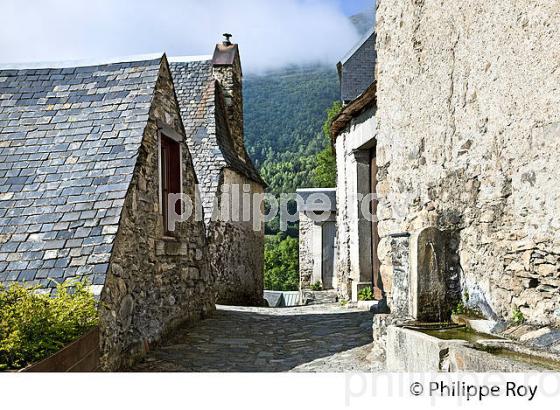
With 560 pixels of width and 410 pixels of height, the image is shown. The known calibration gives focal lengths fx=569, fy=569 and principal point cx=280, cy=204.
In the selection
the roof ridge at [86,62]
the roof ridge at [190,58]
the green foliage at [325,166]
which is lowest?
the roof ridge at [86,62]

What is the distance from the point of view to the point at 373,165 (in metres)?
7.23

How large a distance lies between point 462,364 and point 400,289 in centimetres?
123

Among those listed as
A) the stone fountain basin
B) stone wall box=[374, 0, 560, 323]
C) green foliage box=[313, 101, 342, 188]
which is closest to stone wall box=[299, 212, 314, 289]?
green foliage box=[313, 101, 342, 188]

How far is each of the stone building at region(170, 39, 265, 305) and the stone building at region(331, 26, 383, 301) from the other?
1.75 metres

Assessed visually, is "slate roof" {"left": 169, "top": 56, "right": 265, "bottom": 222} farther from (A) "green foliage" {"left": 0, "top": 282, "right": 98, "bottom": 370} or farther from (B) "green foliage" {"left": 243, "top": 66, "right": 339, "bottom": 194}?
(A) "green foliage" {"left": 0, "top": 282, "right": 98, "bottom": 370}

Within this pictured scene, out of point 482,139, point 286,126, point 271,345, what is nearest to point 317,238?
point 286,126

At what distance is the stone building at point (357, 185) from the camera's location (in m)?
6.98

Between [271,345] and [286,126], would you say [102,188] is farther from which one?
[286,126]

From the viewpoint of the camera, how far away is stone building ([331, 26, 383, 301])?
22.9 ft

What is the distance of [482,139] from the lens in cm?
318

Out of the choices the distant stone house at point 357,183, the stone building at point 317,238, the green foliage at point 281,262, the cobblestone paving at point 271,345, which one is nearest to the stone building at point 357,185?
the distant stone house at point 357,183

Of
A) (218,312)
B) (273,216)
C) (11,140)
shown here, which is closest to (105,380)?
(11,140)

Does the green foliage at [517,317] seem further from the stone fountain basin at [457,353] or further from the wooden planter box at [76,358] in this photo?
the wooden planter box at [76,358]

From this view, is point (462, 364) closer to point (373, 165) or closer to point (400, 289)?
point (400, 289)
